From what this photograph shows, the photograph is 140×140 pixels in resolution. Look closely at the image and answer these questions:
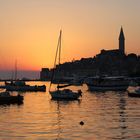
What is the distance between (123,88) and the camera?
106000mm

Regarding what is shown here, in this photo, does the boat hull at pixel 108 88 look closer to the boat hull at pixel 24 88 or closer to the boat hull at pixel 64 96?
the boat hull at pixel 24 88

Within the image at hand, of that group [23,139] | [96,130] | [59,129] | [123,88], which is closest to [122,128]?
[96,130]

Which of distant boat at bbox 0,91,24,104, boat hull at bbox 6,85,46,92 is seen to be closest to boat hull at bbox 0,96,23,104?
distant boat at bbox 0,91,24,104

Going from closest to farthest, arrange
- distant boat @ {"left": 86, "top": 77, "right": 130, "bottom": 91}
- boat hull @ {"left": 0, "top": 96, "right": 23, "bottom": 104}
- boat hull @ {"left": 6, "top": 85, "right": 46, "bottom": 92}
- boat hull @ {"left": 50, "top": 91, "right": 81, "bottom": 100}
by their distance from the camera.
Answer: boat hull @ {"left": 0, "top": 96, "right": 23, "bottom": 104}
boat hull @ {"left": 50, "top": 91, "right": 81, "bottom": 100}
distant boat @ {"left": 86, "top": 77, "right": 130, "bottom": 91}
boat hull @ {"left": 6, "top": 85, "right": 46, "bottom": 92}

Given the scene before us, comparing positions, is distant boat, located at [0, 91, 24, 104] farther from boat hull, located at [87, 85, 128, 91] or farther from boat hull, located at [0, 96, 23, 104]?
boat hull, located at [87, 85, 128, 91]

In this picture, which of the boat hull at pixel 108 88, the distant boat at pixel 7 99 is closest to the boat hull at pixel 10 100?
the distant boat at pixel 7 99

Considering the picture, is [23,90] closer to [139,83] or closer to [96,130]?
[139,83]

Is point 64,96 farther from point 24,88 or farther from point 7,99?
point 24,88

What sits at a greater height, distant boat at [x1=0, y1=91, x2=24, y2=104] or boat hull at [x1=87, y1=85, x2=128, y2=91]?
boat hull at [x1=87, y1=85, x2=128, y2=91]

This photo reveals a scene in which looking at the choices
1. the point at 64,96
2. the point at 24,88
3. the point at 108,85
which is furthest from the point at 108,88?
the point at 64,96

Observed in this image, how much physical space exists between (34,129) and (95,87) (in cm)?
7600

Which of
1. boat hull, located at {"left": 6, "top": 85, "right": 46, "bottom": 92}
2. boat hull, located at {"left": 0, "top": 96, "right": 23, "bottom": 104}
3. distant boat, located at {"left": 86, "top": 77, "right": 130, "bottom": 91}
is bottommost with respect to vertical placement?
boat hull, located at {"left": 0, "top": 96, "right": 23, "bottom": 104}

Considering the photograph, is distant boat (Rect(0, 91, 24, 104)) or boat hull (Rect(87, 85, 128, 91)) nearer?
distant boat (Rect(0, 91, 24, 104))

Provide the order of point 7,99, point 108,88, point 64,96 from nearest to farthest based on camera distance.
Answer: point 7,99 < point 64,96 < point 108,88
